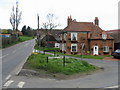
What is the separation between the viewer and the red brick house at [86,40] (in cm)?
3988

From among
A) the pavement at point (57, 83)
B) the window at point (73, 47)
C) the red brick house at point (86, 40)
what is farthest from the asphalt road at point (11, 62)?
the window at point (73, 47)

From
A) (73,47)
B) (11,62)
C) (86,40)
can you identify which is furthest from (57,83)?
(86,40)

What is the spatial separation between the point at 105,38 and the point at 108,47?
1.91 metres

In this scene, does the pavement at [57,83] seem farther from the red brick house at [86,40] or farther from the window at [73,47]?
the window at [73,47]

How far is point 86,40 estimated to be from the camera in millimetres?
41125

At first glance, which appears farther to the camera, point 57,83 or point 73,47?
point 73,47

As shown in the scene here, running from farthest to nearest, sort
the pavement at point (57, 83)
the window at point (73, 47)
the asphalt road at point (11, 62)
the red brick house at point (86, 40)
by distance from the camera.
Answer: the window at point (73, 47) < the red brick house at point (86, 40) < the asphalt road at point (11, 62) < the pavement at point (57, 83)

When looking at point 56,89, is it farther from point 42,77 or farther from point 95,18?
point 95,18

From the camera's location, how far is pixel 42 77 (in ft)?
43.2

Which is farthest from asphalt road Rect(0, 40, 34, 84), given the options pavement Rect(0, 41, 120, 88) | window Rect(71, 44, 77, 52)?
window Rect(71, 44, 77, 52)

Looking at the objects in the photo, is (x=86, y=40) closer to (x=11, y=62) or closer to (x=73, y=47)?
(x=73, y=47)

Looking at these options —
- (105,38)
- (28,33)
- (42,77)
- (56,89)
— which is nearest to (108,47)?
(105,38)

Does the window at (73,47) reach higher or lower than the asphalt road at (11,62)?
higher

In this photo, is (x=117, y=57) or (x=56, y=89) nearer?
(x=56, y=89)
